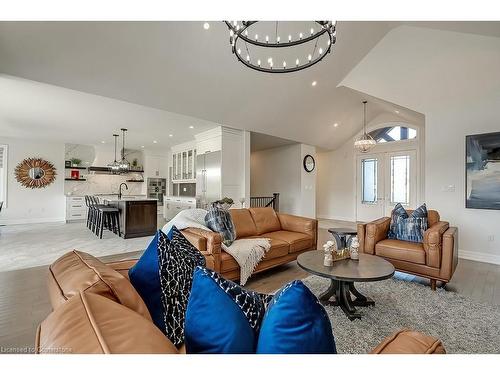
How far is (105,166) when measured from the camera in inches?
355

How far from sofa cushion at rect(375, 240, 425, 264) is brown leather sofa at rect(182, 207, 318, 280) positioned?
0.93m

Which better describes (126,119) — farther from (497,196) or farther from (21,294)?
(497,196)

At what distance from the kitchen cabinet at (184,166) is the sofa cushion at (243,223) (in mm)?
3985

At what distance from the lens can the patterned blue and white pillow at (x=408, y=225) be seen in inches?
125

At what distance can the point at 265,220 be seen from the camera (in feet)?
12.6

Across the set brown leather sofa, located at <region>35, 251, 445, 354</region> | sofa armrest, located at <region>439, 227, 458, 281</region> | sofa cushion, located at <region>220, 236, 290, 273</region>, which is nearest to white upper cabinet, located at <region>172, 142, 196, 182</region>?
sofa cushion, located at <region>220, 236, 290, 273</region>

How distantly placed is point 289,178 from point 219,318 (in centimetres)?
748

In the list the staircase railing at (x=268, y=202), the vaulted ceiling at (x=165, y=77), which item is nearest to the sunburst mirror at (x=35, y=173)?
the vaulted ceiling at (x=165, y=77)

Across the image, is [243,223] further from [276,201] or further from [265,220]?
[276,201]

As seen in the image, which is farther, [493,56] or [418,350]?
[493,56]

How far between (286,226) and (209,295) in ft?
11.1

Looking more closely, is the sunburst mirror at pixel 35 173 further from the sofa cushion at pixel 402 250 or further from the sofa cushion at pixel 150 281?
the sofa cushion at pixel 402 250

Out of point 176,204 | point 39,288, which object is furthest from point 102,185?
point 39,288

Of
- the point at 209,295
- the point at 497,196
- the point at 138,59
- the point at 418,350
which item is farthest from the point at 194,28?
the point at 497,196
